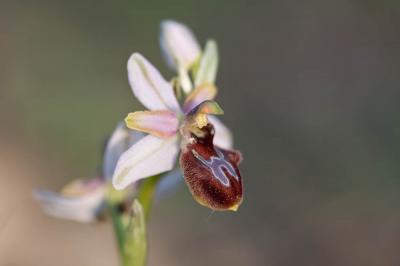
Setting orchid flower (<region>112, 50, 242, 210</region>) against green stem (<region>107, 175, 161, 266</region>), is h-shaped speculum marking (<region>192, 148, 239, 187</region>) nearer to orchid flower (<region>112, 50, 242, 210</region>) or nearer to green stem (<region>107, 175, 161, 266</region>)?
orchid flower (<region>112, 50, 242, 210</region>)

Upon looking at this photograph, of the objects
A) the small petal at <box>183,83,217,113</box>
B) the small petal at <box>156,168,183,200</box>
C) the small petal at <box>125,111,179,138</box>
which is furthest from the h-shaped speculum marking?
the small petal at <box>156,168,183,200</box>

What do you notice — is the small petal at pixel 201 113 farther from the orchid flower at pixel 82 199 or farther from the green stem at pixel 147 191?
the orchid flower at pixel 82 199

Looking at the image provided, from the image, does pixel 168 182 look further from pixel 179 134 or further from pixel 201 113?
pixel 201 113

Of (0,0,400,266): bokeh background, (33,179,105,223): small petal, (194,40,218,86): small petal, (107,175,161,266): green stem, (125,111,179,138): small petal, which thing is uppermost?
(0,0,400,266): bokeh background

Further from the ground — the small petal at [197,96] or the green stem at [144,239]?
the small petal at [197,96]

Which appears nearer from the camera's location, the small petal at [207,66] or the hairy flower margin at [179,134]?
the hairy flower margin at [179,134]

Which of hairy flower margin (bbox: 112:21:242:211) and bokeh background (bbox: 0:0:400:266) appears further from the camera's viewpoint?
bokeh background (bbox: 0:0:400:266)

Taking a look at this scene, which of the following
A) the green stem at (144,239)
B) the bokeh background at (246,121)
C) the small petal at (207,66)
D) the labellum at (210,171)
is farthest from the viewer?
the bokeh background at (246,121)

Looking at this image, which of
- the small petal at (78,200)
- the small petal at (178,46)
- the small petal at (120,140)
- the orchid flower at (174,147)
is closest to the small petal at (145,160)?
the orchid flower at (174,147)
